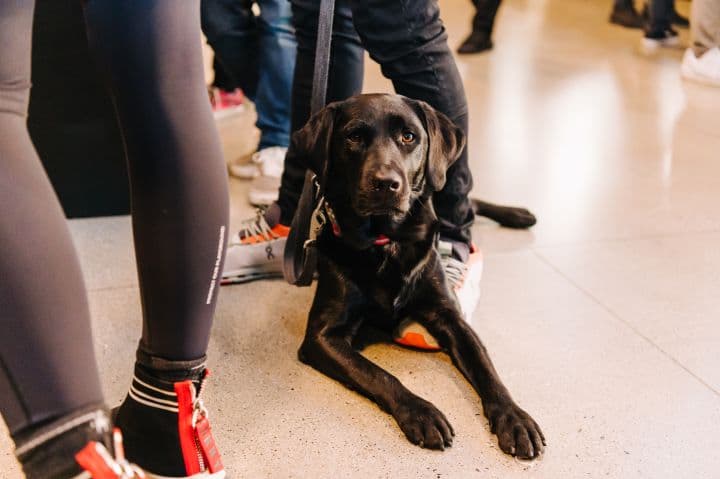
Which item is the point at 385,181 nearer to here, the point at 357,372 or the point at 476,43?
the point at 357,372

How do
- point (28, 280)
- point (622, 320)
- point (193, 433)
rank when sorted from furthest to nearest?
1. point (622, 320)
2. point (193, 433)
3. point (28, 280)

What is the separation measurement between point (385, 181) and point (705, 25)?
3.68 metres

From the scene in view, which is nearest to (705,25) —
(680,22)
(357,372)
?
(680,22)

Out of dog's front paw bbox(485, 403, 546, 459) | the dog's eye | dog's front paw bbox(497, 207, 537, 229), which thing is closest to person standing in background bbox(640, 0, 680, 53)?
dog's front paw bbox(497, 207, 537, 229)

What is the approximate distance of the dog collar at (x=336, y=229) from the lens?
65.6 inches

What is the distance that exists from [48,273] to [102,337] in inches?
37.6

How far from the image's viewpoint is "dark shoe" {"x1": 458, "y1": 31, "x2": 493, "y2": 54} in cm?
499

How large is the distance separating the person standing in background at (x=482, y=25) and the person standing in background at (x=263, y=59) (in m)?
2.63

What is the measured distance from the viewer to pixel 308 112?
1.99 meters

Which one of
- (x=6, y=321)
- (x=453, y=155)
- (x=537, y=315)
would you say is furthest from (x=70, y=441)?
(x=537, y=315)

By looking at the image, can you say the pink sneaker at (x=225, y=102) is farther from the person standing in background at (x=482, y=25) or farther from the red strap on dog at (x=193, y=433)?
the red strap on dog at (x=193, y=433)

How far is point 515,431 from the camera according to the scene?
1.37m

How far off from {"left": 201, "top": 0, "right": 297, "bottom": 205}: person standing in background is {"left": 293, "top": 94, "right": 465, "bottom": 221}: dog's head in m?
0.91

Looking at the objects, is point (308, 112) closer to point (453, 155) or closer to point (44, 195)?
point (453, 155)
